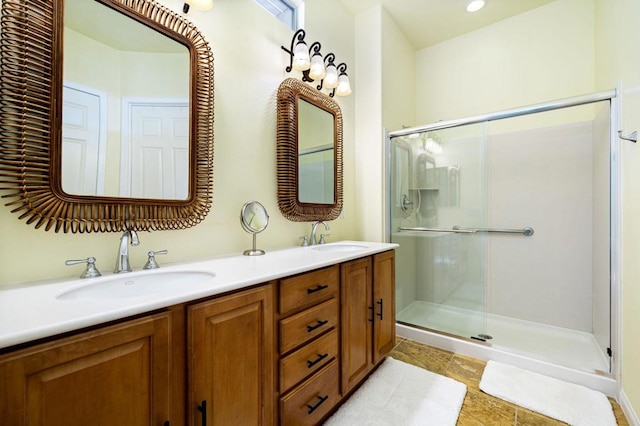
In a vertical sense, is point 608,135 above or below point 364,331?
above

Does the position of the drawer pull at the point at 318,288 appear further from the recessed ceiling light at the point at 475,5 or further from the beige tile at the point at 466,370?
the recessed ceiling light at the point at 475,5

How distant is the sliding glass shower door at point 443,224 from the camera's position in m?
2.33

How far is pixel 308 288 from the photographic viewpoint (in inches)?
47.4

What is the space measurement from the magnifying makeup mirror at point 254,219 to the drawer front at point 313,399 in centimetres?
67

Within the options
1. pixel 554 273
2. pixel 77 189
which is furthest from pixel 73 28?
pixel 554 273

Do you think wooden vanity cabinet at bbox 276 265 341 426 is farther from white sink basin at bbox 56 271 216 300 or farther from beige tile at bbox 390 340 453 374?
beige tile at bbox 390 340 453 374

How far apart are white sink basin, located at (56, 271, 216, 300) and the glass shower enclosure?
72.2 inches

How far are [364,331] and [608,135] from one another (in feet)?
6.45

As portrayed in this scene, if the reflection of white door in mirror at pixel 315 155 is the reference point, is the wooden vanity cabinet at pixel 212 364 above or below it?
below

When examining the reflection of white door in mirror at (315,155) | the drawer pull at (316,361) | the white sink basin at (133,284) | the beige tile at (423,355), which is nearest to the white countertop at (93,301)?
the white sink basin at (133,284)

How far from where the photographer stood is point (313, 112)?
200 centimetres

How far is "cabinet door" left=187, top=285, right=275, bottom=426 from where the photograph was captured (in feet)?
2.64

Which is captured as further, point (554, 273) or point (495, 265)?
point (495, 265)

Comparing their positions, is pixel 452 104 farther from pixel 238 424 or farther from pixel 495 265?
pixel 238 424
